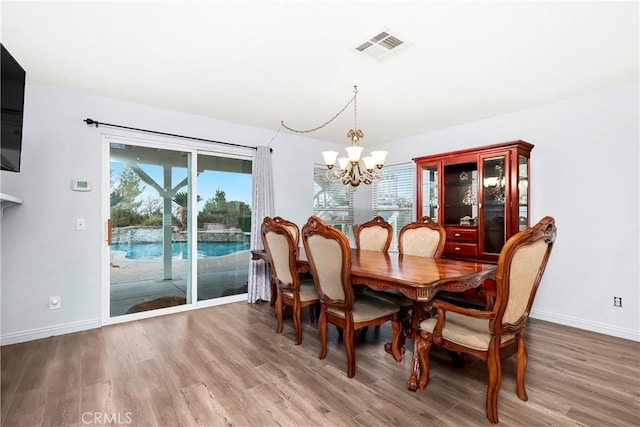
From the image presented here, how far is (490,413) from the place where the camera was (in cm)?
173

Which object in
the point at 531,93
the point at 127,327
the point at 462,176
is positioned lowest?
the point at 127,327

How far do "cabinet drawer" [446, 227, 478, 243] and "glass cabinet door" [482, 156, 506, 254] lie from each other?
108 millimetres

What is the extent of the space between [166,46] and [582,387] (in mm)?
3777

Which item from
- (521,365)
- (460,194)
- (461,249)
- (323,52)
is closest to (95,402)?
(521,365)

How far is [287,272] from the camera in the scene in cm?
294

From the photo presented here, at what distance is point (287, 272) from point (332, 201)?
259 cm

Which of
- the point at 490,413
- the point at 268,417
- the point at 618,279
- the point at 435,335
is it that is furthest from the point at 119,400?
the point at 618,279

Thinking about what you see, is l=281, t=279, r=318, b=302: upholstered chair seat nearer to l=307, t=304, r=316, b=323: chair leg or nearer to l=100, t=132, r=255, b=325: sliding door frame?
l=307, t=304, r=316, b=323: chair leg

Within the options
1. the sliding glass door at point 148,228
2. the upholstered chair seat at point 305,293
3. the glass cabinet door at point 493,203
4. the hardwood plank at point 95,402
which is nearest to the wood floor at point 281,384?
the hardwood plank at point 95,402

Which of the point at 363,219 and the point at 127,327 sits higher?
the point at 363,219

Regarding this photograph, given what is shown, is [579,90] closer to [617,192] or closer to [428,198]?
[617,192]

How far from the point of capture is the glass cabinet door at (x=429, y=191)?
416 cm

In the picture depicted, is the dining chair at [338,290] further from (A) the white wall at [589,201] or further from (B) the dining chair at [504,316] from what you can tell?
(A) the white wall at [589,201]

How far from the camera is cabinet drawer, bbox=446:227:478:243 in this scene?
368 centimetres
